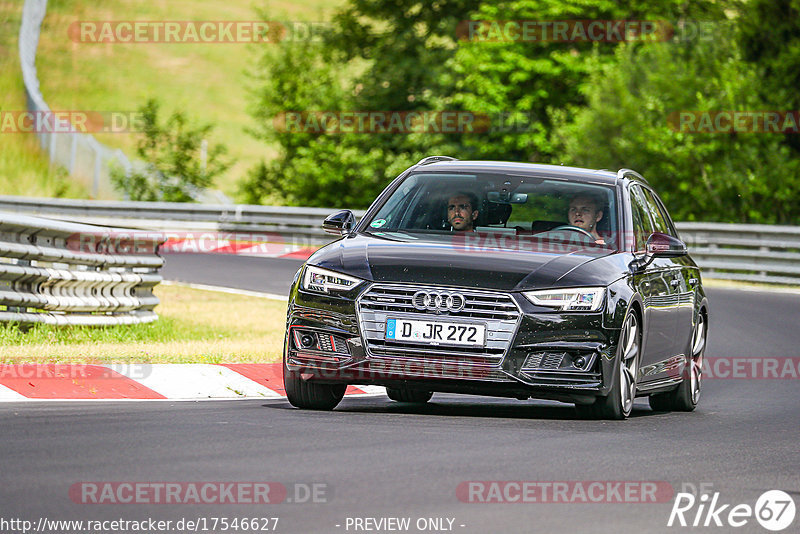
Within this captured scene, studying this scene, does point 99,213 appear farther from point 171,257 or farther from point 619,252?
point 619,252

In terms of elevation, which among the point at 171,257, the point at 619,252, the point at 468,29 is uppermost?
the point at 468,29

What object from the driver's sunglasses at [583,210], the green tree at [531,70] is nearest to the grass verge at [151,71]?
the green tree at [531,70]

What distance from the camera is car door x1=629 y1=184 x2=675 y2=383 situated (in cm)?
1032

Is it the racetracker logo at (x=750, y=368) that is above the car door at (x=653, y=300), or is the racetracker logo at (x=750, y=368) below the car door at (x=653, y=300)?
below

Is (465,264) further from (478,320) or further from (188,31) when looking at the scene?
(188,31)

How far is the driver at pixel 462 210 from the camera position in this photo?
34.6 feet

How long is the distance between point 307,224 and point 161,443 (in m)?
27.9

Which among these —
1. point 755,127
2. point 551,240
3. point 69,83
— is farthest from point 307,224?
point 69,83

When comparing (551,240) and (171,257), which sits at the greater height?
(551,240)

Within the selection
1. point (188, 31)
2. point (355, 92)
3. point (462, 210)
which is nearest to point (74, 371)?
point (462, 210)

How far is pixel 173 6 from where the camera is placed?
Result: 103438 mm

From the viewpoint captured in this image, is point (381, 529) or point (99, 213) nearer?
point (381, 529)

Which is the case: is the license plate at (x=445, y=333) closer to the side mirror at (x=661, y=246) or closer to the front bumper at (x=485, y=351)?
the front bumper at (x=485, y=351)

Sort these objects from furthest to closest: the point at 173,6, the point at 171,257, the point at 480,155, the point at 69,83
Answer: the point at 173,6 < the point at 69,83 < the point at 480,155 < the point at 171,257
